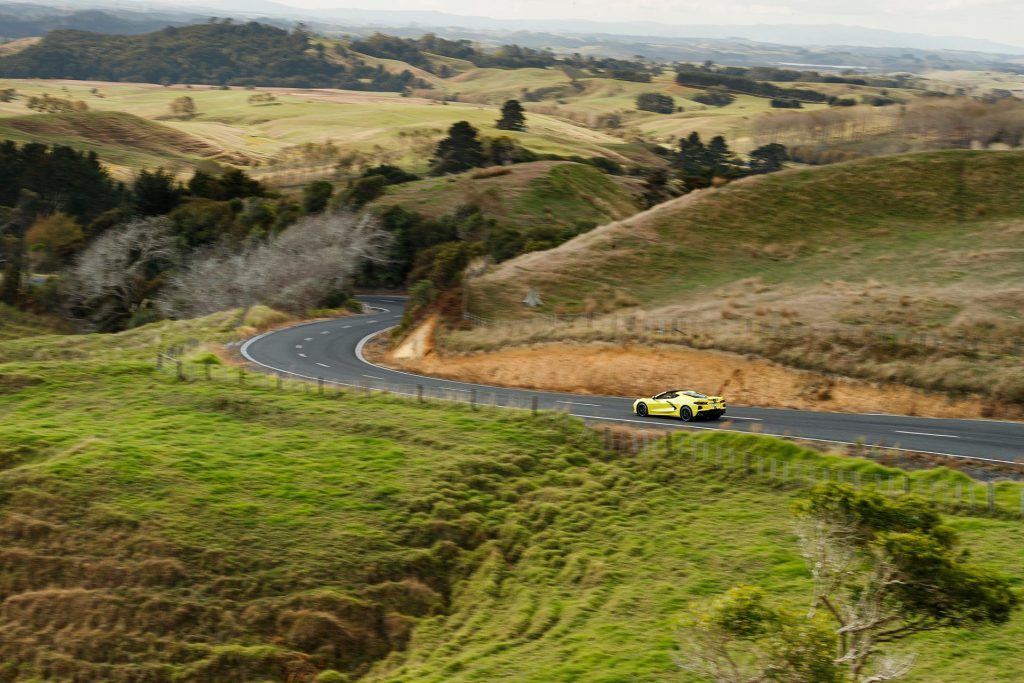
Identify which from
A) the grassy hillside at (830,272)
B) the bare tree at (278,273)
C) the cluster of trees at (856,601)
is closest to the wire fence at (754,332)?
the grassy hillside at (830,272)

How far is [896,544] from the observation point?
48.6 ft

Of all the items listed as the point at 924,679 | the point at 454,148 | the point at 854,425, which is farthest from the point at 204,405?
the point at 454,148

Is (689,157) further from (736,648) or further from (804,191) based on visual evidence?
(736,648)

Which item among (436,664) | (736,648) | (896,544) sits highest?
(896,544)

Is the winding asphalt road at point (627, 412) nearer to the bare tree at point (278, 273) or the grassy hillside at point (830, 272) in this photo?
the grassy hillside at point (830, 272)

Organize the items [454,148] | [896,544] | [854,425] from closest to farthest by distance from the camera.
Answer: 1. [896,544]
2. [854,425]
3. [454,148]

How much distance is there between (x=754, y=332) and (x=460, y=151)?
83.4m

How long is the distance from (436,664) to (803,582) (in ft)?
24.4

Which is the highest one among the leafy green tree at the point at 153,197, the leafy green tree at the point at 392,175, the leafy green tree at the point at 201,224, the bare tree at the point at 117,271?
the leafy green tree at the point at 392,175

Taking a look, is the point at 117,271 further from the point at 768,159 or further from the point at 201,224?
the point at 768,159

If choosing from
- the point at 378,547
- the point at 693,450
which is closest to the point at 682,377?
the point at 693,450

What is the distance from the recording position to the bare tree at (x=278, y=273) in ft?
214

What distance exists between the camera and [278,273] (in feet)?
217

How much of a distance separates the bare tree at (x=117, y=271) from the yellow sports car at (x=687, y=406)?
146 feet
